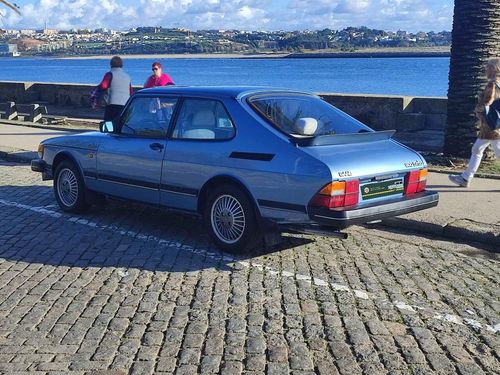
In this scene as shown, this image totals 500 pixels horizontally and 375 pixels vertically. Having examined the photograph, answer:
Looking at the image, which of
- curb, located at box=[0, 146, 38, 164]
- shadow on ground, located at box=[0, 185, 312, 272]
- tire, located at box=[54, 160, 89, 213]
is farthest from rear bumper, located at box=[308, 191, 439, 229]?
curb, located at box=[0, 146, 38, 164]

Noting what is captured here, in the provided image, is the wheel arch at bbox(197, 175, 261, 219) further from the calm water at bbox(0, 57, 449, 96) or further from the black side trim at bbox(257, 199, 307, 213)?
the calm water at bbox(0, 57, 449, 96)

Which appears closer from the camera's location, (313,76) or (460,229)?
(460,229)

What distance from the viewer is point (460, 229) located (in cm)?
766

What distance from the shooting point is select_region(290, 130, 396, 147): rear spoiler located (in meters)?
6.36

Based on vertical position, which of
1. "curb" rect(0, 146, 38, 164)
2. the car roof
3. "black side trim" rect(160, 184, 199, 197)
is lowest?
"curb" rect(0, 146, 38, 164)

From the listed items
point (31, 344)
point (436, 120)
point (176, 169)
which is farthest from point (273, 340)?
point (436, 120)

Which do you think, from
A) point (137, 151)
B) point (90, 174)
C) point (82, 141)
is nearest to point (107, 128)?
point (82, 141)

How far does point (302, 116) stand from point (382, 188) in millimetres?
1132

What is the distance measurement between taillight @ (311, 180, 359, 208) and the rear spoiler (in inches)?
20.5

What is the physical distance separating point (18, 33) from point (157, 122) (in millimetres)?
41593

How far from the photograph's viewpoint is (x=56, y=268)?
647 centimetres

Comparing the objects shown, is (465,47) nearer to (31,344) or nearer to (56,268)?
(56,268)

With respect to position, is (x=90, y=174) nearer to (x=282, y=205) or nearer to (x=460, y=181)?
(x=282, y=205)

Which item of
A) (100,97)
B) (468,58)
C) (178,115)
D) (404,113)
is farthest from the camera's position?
(404,113)
